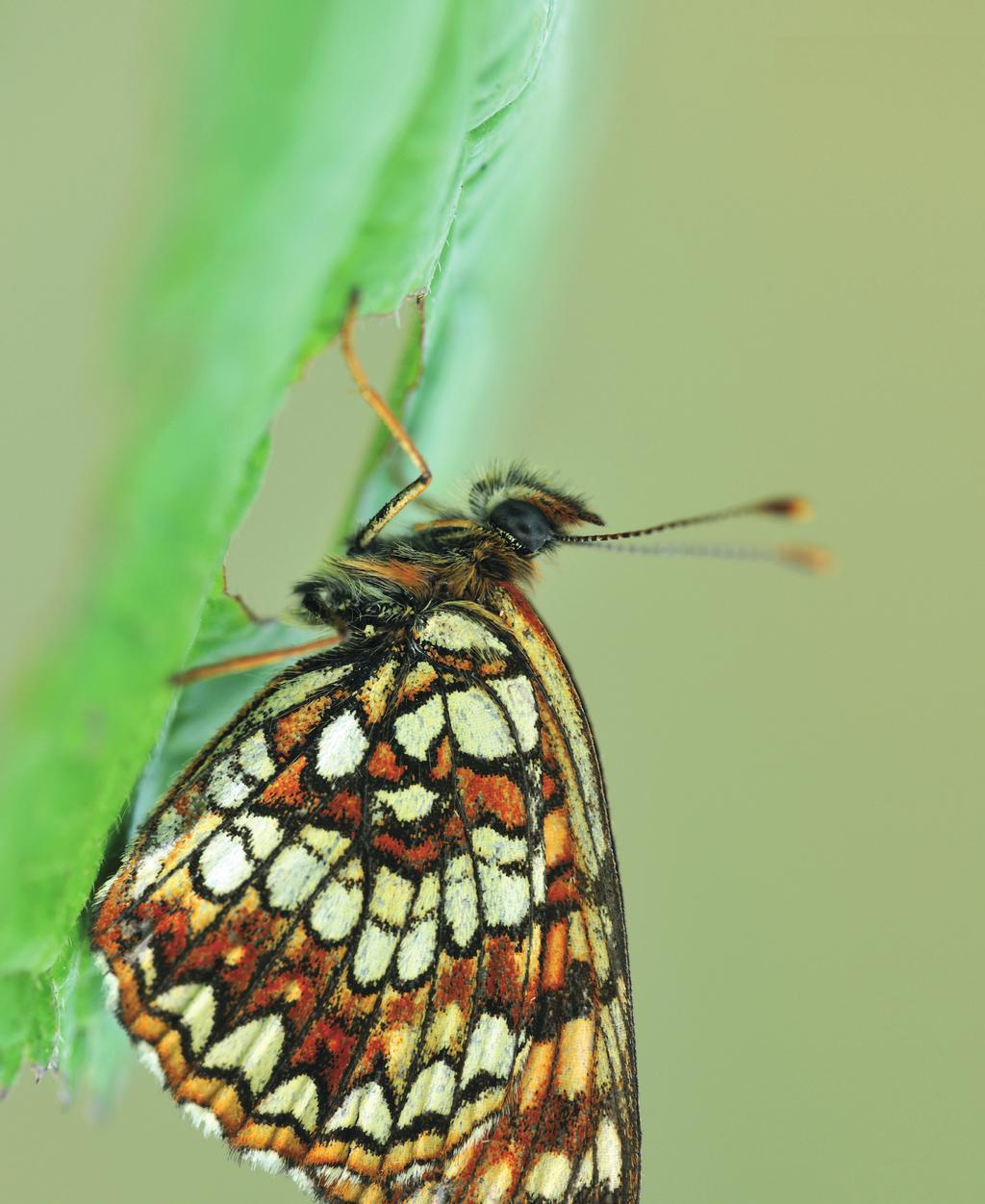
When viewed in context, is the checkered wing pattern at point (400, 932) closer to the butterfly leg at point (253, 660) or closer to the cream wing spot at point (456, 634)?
the cream wing spot at point (456, 634)

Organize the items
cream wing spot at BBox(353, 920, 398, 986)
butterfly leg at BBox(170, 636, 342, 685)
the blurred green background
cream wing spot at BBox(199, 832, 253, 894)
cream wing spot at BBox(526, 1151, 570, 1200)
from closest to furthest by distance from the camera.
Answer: butterfly leg at BBox(170, 636, 342, 685), cream wing spot at BBox(199, 832, 253, 894), cream wing spot at BBox(353, 920, 398, 986), cream wing spot at BBox(526, 1151, 570, 1200), the blurred green background

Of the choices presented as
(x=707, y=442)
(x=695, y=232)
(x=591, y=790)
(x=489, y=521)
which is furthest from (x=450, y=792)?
(x=695, y=232)

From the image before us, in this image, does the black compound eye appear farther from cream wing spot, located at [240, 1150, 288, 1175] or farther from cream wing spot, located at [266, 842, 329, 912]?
cream wing spot, located at [240, 1150, 288, 1175]

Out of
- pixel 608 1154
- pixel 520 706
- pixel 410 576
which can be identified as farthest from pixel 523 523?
pixel 608 1154

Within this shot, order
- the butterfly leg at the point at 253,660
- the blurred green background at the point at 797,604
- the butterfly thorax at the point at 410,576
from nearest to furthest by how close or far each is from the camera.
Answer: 1. the butterfly leg at the point at 253,660
2. the butterfly thorax at the point at 410,576
3. the blurred green background at the point at 797,604

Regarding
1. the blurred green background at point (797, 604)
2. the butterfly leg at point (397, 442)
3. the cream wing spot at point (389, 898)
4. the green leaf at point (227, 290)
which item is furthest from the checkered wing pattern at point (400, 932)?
the blurred green background at point (797, 604)

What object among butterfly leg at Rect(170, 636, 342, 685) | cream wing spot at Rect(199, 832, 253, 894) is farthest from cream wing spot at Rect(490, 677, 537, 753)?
Answer: cream wing spot at Rect(199, 832, 253, 894)

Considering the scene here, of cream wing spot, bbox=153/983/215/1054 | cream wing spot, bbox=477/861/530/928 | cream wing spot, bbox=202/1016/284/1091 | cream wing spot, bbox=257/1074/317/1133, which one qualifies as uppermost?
cream wing spot, bbox=477/861/530/928
